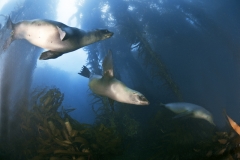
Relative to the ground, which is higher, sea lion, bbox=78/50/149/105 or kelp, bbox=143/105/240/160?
sea lion, bbox=78/50/149/105

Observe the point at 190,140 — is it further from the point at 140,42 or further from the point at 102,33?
the point at 140,42

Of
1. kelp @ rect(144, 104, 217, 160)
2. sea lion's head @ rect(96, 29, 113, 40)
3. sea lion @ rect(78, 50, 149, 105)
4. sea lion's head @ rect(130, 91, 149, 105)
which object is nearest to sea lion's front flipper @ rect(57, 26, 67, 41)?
sea lion's head @ rect(96, 29, 113, 40)

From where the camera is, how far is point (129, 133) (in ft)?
19.9

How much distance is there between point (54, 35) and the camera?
80.5 inches

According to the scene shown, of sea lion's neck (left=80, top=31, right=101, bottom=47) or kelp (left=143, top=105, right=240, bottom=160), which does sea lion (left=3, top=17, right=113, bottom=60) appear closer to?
sea lion's neck (left=80, top=31, right=101, bottom=47)

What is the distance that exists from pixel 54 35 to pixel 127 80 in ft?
35.3

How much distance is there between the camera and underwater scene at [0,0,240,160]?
235 cm

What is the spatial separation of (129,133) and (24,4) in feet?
30.2

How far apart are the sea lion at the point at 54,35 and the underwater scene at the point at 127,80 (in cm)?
1

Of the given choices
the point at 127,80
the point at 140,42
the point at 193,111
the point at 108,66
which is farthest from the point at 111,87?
the point at 127,80

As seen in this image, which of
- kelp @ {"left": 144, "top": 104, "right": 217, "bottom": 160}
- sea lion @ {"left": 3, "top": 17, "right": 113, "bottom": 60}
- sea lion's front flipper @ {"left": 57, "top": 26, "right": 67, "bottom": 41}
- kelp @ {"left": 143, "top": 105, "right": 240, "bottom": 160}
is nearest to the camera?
sea lion's front flipper @ {"left": 57, "top": 26, "right": 67, "bottom": 41}

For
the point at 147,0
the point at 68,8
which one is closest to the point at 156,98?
the point at 147,0

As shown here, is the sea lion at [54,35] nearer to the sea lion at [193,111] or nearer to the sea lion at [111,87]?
the sea lion at [111,87]

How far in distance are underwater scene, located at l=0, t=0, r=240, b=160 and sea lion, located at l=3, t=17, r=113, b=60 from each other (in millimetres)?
12
